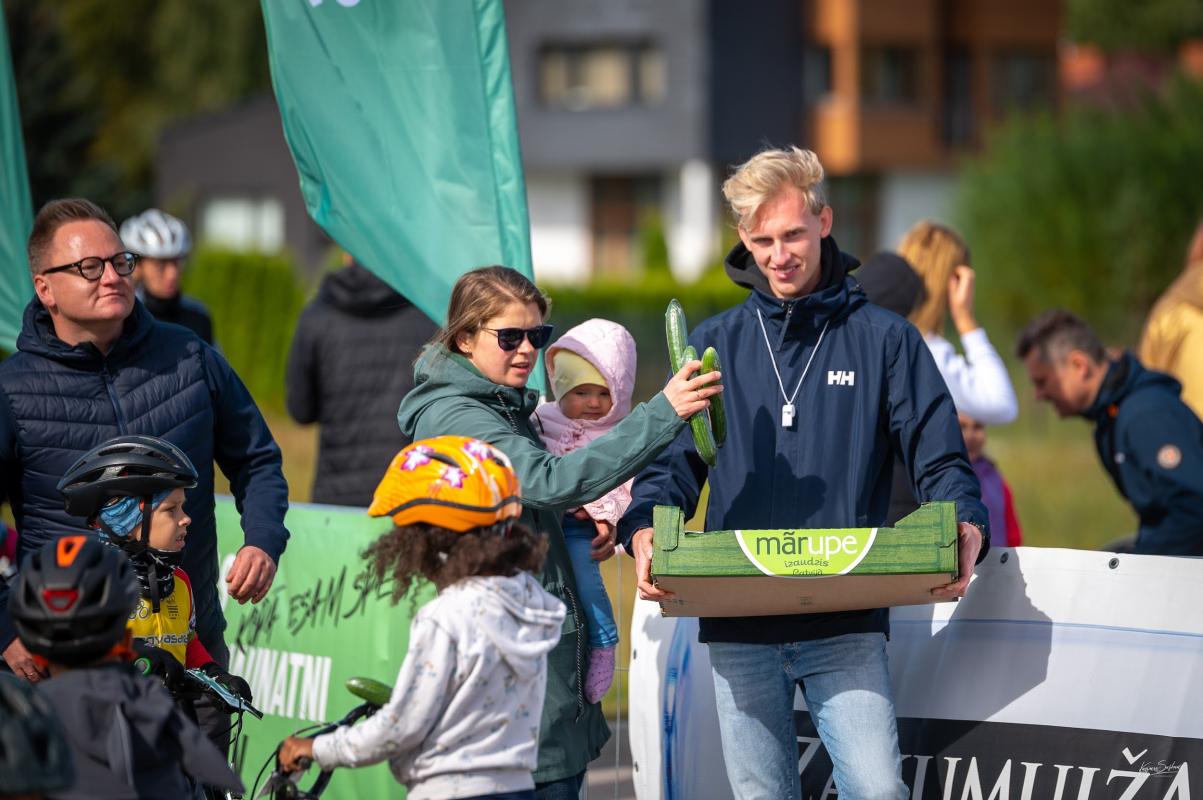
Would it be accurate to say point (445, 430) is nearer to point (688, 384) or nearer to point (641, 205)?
point (688, 384)

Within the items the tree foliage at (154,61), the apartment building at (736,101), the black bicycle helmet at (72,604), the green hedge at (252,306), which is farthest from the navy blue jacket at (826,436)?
the tree foliage at (154,61)

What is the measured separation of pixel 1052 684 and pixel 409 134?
2.87m

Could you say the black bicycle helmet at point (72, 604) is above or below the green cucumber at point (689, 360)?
below

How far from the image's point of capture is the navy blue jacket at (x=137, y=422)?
4051 millimetres

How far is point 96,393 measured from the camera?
13.5 feet

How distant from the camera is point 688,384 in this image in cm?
356

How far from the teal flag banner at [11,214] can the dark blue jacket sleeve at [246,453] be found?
1599mm

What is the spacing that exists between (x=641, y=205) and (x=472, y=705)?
41298 mm

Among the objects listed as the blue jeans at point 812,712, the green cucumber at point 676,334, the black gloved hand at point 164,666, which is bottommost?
the blue jeans at point 812,712

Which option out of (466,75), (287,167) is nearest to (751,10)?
(287,167)

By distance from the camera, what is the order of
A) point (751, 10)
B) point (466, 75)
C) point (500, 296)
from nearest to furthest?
point (500, 296)
point (466, 75)
point (751, 10)

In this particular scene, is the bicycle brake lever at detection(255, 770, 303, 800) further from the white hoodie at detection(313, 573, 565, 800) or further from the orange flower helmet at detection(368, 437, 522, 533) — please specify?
the orange flower helmet at detection(368, 437, 522, 533)

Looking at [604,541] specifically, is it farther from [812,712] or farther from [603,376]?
[812,712]

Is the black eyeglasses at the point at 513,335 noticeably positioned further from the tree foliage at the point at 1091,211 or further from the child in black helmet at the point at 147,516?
the tree foliage at the point at 1091,211
